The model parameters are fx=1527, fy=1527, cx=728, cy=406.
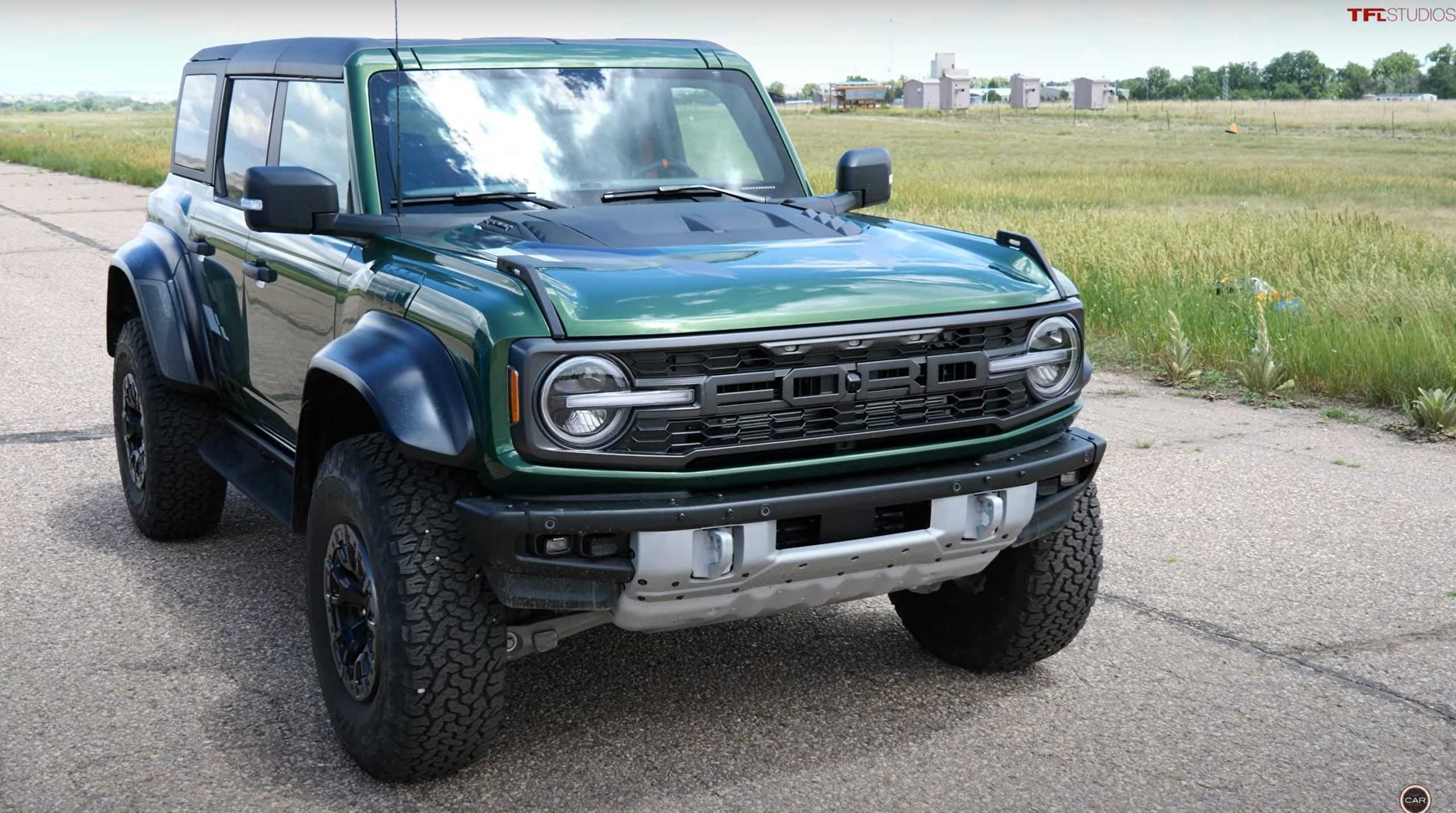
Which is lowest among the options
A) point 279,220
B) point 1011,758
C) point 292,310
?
point 1011,758

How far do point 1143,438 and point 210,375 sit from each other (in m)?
4.55

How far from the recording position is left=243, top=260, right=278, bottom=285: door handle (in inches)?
191

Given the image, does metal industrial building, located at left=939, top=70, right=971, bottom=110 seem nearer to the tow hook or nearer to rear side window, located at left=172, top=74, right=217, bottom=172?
rear side window, located at left=172, top=74, right=217, bottom=172

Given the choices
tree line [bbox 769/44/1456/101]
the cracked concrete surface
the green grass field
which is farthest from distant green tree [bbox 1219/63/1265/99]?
the cracked concrete surface

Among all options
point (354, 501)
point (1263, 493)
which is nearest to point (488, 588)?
point (354, 501)

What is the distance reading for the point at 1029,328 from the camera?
3.92m

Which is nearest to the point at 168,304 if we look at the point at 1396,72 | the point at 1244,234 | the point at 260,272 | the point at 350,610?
the point at 260,272

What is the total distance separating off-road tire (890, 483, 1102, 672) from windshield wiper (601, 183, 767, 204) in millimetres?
1376

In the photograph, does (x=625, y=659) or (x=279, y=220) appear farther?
(x=625, y=659)

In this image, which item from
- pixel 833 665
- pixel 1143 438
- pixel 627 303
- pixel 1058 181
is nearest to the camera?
pixel 627 303

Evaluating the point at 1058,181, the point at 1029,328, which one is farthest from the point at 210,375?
the point at 1058,181

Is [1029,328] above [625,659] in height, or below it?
above

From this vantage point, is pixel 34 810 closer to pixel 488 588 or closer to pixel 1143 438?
pixel 488 588

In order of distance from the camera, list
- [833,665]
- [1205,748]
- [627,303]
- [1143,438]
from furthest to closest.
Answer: [1143,438] → [833,665] → [1205,748] → [627,303]
